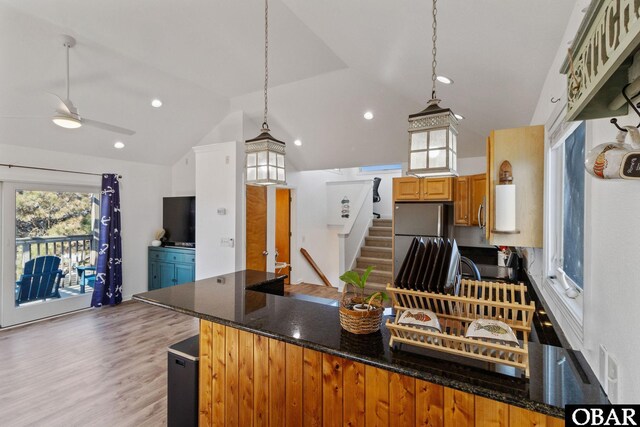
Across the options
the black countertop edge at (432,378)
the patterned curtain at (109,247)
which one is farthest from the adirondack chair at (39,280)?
the black countertop edge at (432,378)

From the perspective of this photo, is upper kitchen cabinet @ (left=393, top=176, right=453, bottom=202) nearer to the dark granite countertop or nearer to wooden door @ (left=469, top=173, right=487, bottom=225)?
wooden door @ (left=469, top=173, right=487, bottom=225)

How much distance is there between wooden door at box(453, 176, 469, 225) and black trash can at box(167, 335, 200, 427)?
12.5ft

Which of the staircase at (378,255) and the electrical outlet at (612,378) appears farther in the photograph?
the staircase at (378,255)

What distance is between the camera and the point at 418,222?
4.63 metres

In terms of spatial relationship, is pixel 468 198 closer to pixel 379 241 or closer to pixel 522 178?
pixel 379 241

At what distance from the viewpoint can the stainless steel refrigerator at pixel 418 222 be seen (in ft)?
14.8

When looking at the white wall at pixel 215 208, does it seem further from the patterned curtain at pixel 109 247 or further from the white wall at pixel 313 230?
the white wall at pixel 313 230

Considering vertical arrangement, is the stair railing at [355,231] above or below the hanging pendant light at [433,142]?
below

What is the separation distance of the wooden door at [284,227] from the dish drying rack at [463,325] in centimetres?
526

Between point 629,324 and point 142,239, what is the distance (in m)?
6.42

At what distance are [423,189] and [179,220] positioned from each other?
4433 millimetres

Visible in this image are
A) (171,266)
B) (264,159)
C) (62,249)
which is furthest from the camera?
(171,266)

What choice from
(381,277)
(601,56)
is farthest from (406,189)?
(601,56)

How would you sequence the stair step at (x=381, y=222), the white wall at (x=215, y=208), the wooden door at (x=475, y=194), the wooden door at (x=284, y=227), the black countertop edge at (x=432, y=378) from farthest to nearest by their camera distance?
the stair step at (x=381, y=222) < the wooden door at (x=284, y=227) < the white wall at (x=215, y=208) < the wooden door at (x=475, y=194) < the black countertop edge at (x=432, y=378)
